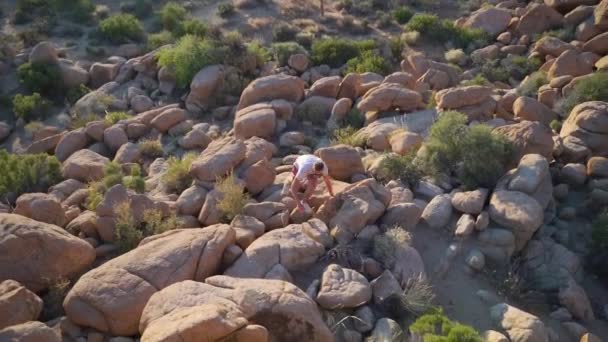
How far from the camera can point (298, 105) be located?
18.4 meters

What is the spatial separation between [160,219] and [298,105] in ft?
24.1

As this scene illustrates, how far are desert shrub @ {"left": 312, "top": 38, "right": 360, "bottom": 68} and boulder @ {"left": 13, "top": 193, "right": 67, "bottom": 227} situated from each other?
1225 centimetres

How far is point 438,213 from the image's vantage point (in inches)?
512

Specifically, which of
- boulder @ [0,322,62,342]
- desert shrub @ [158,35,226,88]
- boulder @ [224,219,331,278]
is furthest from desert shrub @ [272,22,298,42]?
boulder @ [0,322,62,342]

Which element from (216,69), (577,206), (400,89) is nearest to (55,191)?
(216,69)

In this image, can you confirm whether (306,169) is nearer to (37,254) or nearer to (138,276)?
(138,276)

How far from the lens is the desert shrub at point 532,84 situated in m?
19.0

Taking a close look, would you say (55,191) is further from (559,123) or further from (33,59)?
(559,123)

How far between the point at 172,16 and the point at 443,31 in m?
12.3

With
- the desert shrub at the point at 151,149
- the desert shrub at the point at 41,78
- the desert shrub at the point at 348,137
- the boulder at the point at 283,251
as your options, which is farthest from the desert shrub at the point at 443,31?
the boulder at the point at 283,251

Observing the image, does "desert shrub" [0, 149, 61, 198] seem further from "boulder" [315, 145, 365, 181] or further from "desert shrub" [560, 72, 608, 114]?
"desert shrub" [560, 72, 608, 114]

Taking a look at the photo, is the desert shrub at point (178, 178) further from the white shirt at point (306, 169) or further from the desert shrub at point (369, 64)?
the desert shrub at point (369, 64)

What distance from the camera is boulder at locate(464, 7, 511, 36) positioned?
80.3 ft

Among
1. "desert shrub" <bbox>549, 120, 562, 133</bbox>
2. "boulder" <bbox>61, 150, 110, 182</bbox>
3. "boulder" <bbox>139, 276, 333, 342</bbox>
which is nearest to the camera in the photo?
"boulder" <bbox>139, 276, 333, 342</bbox>
